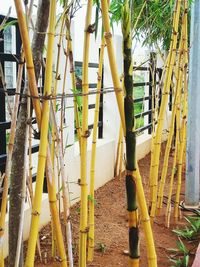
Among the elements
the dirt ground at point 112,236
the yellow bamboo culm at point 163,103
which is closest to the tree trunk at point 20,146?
the dirt ground at point 112,236

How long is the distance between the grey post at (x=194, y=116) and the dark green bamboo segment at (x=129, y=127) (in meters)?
2.15

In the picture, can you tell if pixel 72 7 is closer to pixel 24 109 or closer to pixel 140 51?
pixel 24 109

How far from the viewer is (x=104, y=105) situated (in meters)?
4.15

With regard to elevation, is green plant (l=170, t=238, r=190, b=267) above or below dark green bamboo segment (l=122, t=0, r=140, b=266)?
below

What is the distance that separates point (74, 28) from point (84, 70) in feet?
6.48

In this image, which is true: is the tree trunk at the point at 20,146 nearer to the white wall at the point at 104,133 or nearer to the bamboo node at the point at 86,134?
the bamboo node at the point at 86,134

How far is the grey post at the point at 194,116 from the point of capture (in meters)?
2.83

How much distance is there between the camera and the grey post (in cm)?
283

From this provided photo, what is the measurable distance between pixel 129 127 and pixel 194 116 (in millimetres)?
2236

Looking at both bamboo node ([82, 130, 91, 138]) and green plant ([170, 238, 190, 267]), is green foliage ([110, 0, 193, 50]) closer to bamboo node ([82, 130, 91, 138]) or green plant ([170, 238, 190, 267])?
green plant ([170, 238, 190, 267])

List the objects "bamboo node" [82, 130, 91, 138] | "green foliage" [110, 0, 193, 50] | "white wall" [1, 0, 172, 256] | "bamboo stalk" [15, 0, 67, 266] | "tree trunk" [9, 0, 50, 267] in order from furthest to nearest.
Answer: "green foliage" [110, 0, 193, 50], "white wall" [1, 0, 172, 256], "bamboo node" [82, 130, 91, 138], "tree trunk" [9, 0, 50, 267], "bamboo stalk" [15, 0, 67, 266]

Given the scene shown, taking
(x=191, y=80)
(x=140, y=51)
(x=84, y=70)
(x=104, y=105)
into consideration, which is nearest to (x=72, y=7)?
(x=84, y=70)

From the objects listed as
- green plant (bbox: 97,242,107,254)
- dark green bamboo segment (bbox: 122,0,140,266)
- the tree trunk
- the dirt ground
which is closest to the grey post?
the dirt ground

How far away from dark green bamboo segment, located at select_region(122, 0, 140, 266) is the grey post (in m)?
2.15
